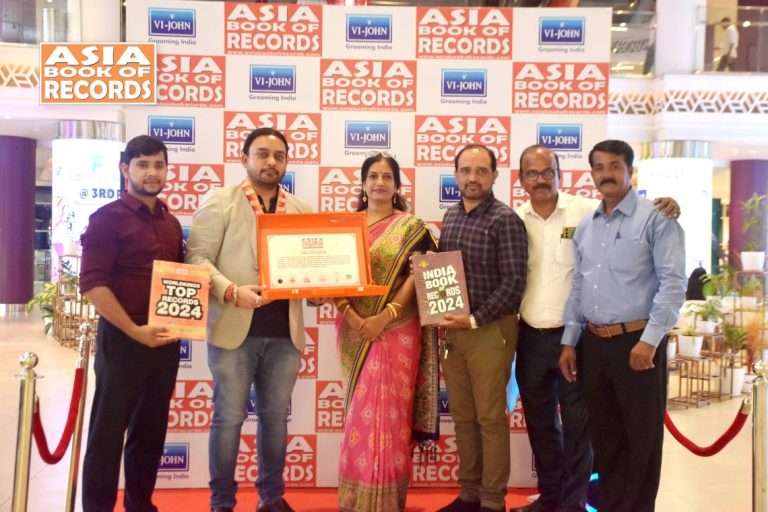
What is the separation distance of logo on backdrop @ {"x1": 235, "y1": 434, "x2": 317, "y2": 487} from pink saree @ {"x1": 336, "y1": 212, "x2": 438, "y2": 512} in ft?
2.31

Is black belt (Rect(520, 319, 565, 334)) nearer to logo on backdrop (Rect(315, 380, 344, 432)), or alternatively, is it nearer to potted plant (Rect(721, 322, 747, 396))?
logo on backdrop (Rect(315, 380, 344, 432))

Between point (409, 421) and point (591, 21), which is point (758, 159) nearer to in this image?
point (591, 21)

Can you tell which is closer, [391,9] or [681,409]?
[391,9]

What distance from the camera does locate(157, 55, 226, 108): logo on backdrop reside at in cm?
404

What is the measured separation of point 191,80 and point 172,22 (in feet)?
1.07

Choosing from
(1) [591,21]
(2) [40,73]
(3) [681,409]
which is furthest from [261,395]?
(2) [40,73]

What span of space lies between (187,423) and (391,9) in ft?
8.37

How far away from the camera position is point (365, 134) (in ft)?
13.5

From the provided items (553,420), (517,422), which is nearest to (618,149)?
(553,420)

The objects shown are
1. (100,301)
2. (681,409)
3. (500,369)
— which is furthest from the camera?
(681,409)

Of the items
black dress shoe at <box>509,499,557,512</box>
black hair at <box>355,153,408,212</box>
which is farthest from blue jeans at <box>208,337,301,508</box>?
black dress shoe at <box>509,499,557,512</box>

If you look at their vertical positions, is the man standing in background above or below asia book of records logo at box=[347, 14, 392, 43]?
below

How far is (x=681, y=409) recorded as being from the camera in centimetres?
696

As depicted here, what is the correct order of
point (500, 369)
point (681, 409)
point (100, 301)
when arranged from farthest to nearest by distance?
point (681, 409), point (500, 369), point (100, 301)
